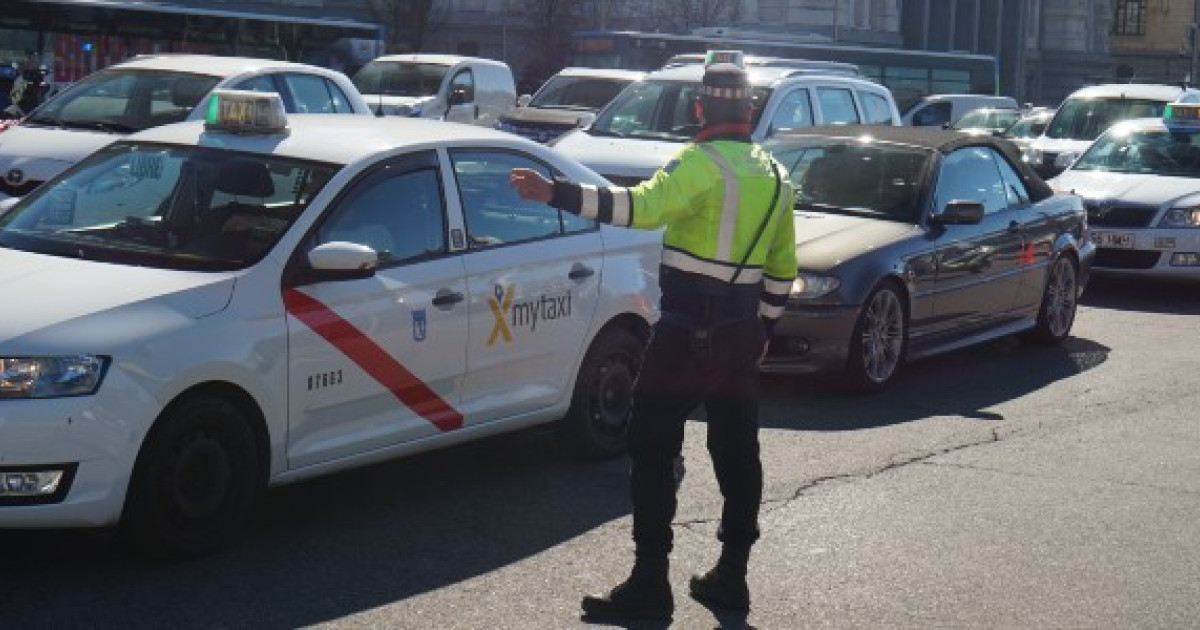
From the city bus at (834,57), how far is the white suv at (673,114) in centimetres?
1885

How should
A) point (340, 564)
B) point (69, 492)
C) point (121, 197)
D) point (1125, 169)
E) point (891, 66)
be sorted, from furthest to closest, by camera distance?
point (891, 66) → point (1125, 169) → point (121, 197) → point (340, 564) → point (69, 492)

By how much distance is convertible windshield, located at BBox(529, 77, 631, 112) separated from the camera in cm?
2380

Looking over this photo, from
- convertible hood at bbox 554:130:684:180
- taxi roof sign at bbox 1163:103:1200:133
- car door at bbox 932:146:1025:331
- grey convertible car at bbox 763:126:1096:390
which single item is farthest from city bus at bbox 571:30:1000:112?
car door at bbox 932:146:1025:331

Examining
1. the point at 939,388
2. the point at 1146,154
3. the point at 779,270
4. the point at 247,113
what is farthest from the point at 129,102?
the point at 779,270

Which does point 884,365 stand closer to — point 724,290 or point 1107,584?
point 1107,584

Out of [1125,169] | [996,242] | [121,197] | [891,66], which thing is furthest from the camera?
[891,66]

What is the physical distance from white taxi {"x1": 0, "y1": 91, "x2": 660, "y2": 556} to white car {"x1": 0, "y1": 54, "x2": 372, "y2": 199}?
23.3ft

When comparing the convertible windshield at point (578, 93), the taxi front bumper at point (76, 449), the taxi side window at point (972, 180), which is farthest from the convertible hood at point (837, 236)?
the convertible windshield at point (578, 93)

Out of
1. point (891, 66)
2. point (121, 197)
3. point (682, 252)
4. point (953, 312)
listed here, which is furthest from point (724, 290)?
point (891, 66)

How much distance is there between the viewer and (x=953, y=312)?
39.1 feet

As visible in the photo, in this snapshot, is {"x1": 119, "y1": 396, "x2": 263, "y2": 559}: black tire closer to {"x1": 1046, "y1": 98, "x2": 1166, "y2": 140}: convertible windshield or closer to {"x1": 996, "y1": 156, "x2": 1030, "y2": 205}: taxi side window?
{"x1": 996, "y1": 156, "x2": 1030, "y2": 205}: taxi side window

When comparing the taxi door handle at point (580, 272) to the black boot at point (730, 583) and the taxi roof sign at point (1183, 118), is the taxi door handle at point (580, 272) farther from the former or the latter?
the taxi roof sign at point (1183, 118)

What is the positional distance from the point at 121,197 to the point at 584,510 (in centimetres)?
221

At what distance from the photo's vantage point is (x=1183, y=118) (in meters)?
17.9
